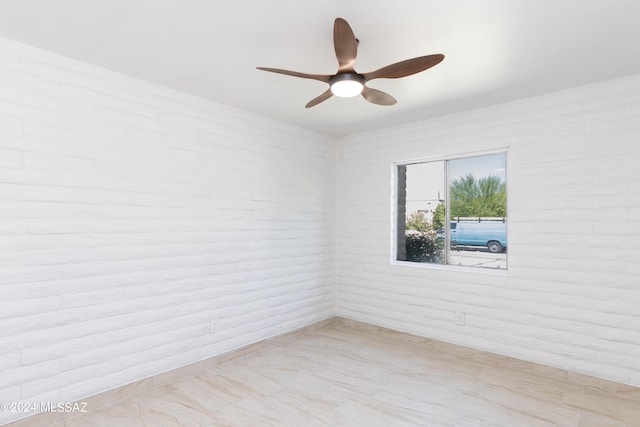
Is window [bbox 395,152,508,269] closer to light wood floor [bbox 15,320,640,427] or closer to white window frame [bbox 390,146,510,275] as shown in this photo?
white window frame [bbox 390,146,510,275]

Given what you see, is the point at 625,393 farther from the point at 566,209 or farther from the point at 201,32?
the point at 201,32

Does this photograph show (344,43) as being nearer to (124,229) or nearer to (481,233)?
A: (124,229)

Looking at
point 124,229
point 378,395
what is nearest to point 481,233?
point 378,395

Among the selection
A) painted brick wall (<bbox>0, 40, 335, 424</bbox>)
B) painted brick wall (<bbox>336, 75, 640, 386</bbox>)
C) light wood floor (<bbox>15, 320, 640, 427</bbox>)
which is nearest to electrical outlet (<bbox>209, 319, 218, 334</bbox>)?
painted brick wall (<bbox>0, 40, 335, 424</bbox>)

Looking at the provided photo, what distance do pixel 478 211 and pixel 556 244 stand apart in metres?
0.81

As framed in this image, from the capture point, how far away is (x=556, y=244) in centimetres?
312

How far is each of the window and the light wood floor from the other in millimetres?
1030

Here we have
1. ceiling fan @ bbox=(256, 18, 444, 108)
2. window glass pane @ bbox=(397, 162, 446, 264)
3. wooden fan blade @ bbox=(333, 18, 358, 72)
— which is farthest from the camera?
window glass pane @ bbox=(397, 162, 446, 264)

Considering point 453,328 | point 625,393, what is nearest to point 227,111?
point 453,328

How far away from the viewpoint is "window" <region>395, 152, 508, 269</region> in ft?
11.8

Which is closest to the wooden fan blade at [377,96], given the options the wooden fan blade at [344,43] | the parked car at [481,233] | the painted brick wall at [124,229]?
the wooden fan blade at [344,43]

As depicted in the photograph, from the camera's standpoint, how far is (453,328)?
145 inches

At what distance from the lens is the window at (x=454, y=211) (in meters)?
3.61

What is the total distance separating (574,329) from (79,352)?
3954 millimetres
